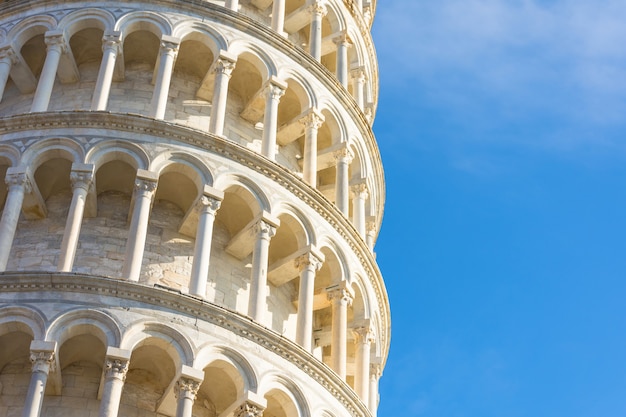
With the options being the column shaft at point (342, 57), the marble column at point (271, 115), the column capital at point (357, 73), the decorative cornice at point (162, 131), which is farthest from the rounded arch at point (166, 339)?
the column capital at point (357, 73)

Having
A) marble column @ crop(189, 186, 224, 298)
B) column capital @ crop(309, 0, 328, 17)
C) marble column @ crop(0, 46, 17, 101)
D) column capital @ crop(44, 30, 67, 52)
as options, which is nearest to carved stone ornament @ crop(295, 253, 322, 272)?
marble column @ crop(189, 186, 224, 298)

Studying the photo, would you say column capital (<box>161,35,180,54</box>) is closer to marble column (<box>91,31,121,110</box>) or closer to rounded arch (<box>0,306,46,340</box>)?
marble column (<box>91,31,121,110</box>)

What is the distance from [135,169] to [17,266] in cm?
277

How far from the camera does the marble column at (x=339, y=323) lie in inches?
880

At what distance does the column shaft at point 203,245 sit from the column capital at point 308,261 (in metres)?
1.75

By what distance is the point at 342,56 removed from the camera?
28.9 metres

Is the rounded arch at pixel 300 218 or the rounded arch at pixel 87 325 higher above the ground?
the rounded arch at pixel 300 218

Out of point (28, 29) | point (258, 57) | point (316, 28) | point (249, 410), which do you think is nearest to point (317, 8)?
point (316, 28)

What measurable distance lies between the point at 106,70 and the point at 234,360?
23.1 feet

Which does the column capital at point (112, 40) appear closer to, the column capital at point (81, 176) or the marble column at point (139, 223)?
the column capital at point (81, 176)

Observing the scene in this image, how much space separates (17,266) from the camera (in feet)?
70.7

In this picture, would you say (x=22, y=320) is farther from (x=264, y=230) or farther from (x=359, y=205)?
(x=359, y=205)

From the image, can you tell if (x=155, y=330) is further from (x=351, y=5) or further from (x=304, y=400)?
(x=351, y=5)

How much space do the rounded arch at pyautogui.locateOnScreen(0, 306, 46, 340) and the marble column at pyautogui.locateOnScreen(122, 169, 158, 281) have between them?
1597 mm
